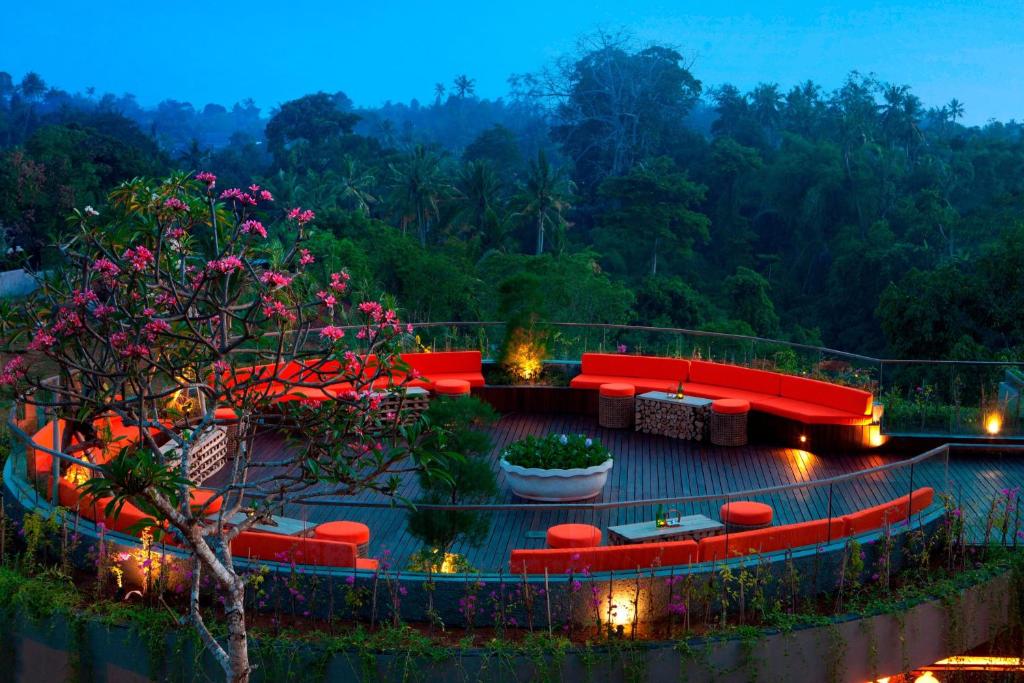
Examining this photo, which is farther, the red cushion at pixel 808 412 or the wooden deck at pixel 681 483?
the red cushion at pixel 808 412

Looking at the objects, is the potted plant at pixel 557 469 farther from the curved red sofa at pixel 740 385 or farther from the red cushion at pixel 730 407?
the curved red sofa at pixel 740 385

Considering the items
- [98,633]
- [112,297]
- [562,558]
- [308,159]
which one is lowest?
[98,633]

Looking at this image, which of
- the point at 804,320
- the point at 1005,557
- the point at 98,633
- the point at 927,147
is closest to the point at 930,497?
the point at 1005,557

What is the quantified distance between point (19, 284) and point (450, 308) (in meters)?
12.4

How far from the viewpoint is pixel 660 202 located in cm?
4328

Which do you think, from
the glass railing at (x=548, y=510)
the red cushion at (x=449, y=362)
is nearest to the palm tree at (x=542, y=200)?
the red cushion at (x=449, y=362)

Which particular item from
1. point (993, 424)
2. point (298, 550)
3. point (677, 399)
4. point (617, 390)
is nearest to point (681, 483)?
point (677, 399)

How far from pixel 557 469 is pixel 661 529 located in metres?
2.25

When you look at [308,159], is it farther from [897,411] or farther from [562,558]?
[562,558]

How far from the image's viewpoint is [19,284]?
104 feet

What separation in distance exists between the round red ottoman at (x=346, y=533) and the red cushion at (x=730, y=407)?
5.57 metres

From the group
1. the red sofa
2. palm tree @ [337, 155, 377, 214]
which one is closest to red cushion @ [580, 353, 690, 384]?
the red sofa

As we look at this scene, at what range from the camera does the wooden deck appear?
30.1 ft

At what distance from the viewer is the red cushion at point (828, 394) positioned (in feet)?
39.9
